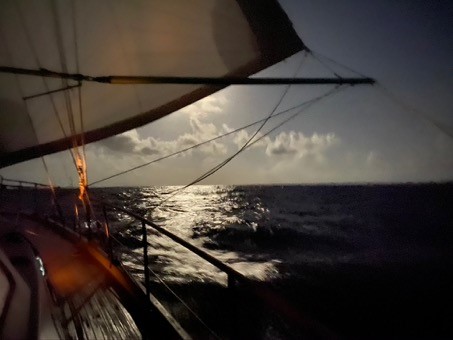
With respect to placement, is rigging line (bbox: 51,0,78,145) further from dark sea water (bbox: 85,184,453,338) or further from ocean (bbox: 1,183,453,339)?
dark sea water (bbox: 85,184,453,338)

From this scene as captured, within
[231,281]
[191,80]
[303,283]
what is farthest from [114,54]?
[303,283]

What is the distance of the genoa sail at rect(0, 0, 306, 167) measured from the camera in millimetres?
5668

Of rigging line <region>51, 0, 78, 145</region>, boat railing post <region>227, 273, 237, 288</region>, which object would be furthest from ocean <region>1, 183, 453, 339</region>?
rigging line <region>51, 0, 78, 145</region>

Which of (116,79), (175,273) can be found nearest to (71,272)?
(116,79)

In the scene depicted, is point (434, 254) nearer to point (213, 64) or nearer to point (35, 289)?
point (213, 64)

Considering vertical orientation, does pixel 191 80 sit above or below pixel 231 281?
above

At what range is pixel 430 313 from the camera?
1435 centimetres

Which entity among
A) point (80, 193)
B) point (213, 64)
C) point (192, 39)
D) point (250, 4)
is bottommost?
point (80, 193)

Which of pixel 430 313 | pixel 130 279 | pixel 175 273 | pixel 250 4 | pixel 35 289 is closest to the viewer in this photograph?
pixel 35 289

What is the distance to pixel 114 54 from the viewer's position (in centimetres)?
627

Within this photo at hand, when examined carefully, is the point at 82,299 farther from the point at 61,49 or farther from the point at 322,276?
the point at 322,276

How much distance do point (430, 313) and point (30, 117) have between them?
18.2 m

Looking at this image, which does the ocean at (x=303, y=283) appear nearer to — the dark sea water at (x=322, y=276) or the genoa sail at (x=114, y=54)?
the dark sea water at (x=322, y=276)

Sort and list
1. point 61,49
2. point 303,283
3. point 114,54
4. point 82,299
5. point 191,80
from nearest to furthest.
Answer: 1. point 82,299
2. point 191,80
3. point 61,49
4. point 114,54
5. point 303,283
